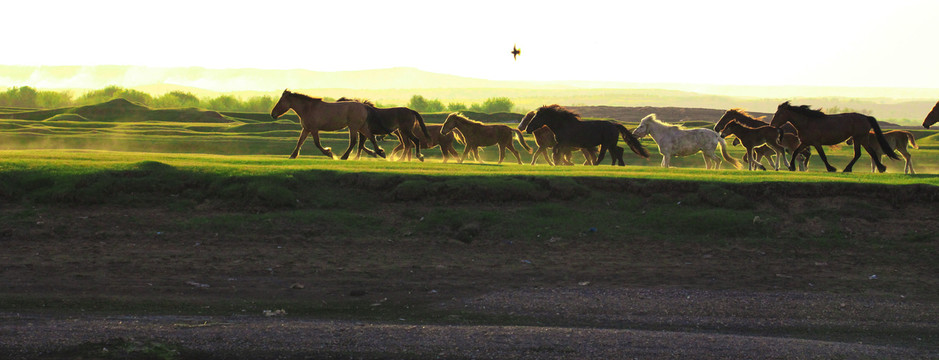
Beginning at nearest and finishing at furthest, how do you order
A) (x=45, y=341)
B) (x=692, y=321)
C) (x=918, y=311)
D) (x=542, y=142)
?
(x=45, y=341), (x=692, y=321), (x=918, y=311), (x=542, y=142)

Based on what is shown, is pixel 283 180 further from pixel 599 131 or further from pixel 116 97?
pixel 116 97

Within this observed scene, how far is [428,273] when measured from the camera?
15570 mm

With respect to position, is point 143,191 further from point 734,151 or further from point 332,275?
point 734,151

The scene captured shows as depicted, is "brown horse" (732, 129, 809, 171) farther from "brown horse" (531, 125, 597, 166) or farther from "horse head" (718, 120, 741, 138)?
"brown horse" (531, 125, 597, 166)

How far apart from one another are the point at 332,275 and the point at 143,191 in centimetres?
720

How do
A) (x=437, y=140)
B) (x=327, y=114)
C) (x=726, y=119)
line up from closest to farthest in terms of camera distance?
(x=327, y=114), (x=726, y=119), (x=437, y=140)

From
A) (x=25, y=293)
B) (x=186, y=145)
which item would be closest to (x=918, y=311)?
(x=25, y=293)

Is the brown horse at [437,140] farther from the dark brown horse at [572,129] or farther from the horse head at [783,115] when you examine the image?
the horse head at [783,115]

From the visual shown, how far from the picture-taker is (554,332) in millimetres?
11328

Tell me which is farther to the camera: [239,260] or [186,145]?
[186,145]

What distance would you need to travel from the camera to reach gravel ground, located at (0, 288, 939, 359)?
10.3 m

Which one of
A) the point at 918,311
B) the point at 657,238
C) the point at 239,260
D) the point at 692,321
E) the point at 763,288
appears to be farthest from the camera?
the point at 657,238

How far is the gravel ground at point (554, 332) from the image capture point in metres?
10.3

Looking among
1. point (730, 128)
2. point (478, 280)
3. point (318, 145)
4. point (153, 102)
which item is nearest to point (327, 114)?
point (318, 145)
